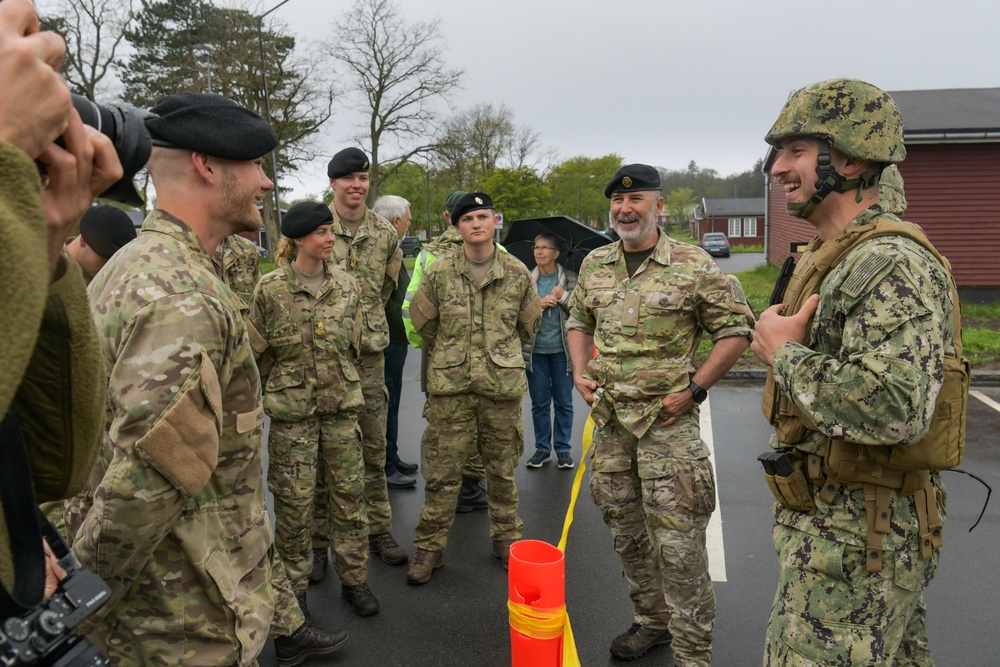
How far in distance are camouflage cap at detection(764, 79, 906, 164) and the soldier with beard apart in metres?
1.13

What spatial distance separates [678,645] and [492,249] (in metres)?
2.57

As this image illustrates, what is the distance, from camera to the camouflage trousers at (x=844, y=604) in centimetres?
217

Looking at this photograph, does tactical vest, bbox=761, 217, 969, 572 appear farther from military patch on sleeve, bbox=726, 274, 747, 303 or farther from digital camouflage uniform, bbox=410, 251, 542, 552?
digital camouflage uniform, bbox=410, 251, 542, 552

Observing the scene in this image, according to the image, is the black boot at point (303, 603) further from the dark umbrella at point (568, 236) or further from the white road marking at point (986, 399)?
the white road marking at point (986, 399)

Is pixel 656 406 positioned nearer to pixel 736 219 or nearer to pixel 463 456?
pixel 463 456

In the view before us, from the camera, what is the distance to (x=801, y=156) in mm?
2465

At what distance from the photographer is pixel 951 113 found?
51.1 ft

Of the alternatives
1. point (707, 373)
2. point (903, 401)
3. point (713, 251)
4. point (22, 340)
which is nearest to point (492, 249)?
point (707, 373)

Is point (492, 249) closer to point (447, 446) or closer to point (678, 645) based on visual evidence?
point (447, 446)

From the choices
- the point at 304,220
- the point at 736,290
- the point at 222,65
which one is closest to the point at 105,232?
the point at 304,220

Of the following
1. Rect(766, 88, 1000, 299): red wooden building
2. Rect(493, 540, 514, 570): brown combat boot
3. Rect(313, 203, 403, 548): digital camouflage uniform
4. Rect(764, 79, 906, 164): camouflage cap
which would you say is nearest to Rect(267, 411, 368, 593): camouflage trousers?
Rect(313, 203, 403, 548): digital camouflage uniform

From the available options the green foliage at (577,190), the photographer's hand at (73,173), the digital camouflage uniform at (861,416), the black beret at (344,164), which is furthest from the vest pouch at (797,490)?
the green foliage at (577,190)

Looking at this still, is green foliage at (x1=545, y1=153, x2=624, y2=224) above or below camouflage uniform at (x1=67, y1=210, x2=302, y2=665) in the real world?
above

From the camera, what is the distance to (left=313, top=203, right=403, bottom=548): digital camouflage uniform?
4.63 m
